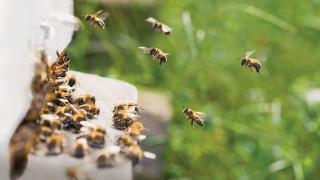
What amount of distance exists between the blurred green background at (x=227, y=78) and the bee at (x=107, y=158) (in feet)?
3.22

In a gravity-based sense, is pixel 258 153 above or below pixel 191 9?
below

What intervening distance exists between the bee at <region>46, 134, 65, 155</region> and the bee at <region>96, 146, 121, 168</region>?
0.09 meters

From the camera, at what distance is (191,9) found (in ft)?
8.74

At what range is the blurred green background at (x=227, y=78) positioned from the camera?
1717mm

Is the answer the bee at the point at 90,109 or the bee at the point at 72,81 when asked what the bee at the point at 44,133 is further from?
the bee at the point at 72,81

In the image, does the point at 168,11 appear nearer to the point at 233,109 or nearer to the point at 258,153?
the point at 233,109

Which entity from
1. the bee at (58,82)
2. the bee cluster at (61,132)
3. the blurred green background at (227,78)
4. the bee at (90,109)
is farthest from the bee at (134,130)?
the blurred green background at (227,78)

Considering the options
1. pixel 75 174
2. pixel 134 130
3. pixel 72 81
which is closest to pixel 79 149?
pixel 75 174

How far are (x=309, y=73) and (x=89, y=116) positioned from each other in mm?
2101

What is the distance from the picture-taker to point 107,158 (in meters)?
0.60

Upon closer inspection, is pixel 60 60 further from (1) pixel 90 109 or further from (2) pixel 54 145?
(2) pixel 54 145

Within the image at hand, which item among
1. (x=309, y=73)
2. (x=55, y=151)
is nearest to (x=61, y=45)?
(x=55, y=151)

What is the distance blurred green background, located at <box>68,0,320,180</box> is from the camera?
172 centimetres

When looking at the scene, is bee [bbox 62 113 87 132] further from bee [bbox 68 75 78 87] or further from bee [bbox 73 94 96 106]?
bee [bbox 68 75 78 87]
